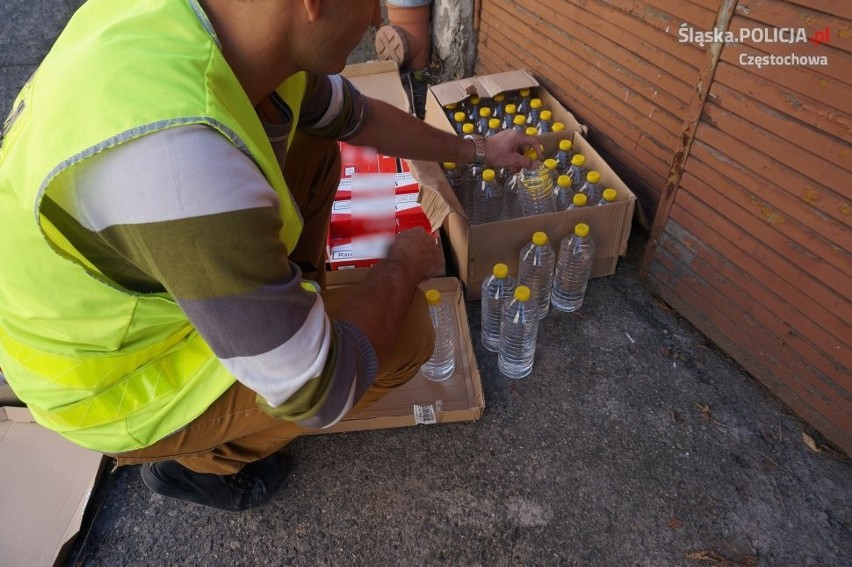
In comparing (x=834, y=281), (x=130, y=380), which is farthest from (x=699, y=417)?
(x=130, y=380)

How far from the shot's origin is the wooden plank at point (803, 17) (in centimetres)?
155

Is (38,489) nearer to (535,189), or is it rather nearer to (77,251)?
(77,251)

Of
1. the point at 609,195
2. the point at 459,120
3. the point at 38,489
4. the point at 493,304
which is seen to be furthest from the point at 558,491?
the point at 459,120

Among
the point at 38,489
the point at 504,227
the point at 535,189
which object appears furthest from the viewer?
the point at 535,189

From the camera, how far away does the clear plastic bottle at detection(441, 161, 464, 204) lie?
2.76 m

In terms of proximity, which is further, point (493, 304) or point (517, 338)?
point (493, 304)

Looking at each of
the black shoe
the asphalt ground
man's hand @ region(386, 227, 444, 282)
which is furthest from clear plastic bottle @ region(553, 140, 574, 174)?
the black shoe

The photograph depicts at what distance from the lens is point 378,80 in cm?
409

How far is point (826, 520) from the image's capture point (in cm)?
192

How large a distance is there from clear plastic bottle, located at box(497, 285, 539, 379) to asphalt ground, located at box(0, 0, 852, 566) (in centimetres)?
5

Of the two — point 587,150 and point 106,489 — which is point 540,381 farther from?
point 106,489

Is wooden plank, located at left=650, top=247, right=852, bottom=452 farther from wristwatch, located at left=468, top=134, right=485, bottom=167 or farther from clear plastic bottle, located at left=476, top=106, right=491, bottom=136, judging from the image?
clear plastic bottle, located at left=476, top=106, right=491, bottom=136

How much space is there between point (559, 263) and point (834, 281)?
1.08m

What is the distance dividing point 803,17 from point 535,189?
4.18ft
